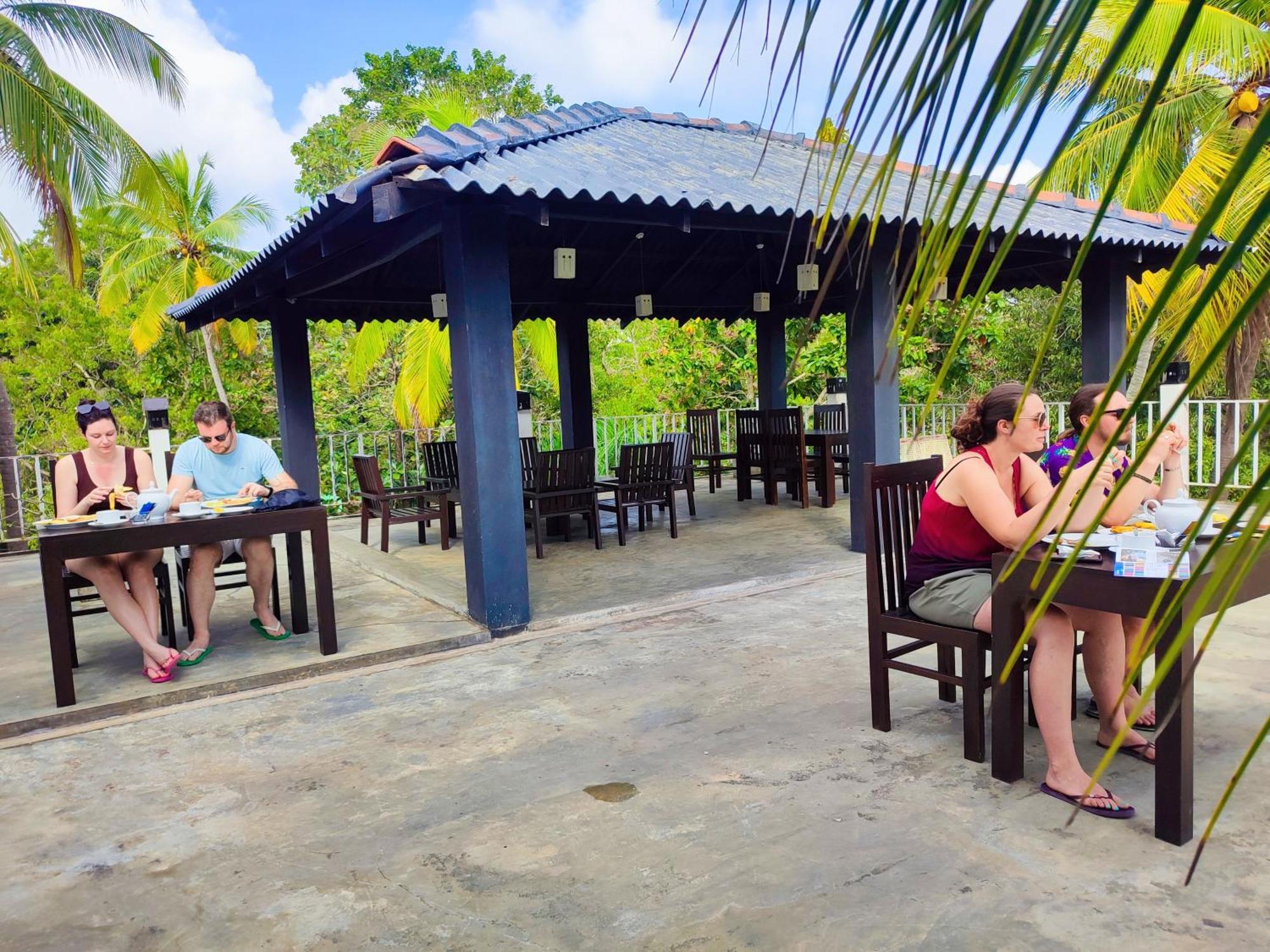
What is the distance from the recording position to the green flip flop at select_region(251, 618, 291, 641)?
16.6 feet

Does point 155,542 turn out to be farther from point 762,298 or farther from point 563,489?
point 762,298

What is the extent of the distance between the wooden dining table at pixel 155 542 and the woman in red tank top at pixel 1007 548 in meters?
2.90

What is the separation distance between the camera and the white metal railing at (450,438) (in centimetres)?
931

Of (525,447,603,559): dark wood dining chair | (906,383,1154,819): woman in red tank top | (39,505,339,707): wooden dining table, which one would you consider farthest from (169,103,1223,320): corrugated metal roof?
(525,447,603,559): dark wood dining chair

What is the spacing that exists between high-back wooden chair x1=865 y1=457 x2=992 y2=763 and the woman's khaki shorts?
3 centimetres

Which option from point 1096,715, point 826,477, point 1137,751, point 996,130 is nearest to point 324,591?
point 1096,715

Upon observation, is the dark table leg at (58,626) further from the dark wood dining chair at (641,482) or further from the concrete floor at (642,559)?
the dark wood dining chair at (641,482)

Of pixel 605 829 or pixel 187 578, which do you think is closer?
pixel 605 829

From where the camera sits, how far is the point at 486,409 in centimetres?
508

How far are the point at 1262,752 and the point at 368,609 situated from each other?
461 centimetres

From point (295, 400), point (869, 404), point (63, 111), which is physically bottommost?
point (869, 404)

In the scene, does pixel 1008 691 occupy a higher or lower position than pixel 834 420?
lower

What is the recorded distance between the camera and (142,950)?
2295mm

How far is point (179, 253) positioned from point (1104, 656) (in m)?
21.1
